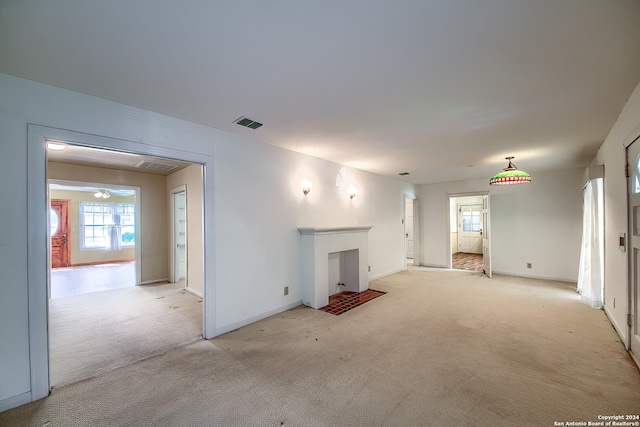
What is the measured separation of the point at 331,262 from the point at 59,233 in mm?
8746

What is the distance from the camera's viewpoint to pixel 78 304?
4305 millimetres

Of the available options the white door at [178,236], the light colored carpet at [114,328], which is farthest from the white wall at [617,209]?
the white door at [178,236]

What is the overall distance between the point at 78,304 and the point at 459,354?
5728 millimetres

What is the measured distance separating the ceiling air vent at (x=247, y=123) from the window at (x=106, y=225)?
7711mm

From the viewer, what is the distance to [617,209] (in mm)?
2928

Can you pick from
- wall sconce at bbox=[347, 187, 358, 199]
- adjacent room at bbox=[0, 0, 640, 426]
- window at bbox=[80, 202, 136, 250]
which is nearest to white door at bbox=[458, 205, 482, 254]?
adjacent room at bbox=[0, 0, 640, 426]

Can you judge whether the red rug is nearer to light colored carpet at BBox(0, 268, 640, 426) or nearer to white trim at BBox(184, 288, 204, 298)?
light colored carpet at BBox(0, 268, 640, 426)

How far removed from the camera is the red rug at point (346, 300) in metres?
3.95

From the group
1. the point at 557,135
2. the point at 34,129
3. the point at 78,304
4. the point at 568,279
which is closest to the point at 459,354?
the point at 557,135

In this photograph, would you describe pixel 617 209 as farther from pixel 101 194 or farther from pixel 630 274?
A: pixel 101 194

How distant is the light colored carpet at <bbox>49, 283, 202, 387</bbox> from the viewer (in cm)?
254

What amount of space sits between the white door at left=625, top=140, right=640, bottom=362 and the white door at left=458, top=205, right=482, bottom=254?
7884 millimetres

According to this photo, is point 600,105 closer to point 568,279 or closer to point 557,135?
point 557,135

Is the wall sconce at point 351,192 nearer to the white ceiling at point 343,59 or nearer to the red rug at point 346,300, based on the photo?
the red rug at point 346,300
